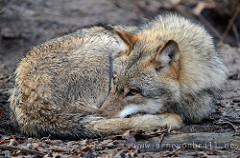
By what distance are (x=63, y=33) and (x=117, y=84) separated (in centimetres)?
449

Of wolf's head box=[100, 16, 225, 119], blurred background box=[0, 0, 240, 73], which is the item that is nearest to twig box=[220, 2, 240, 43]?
blurred background box=[0, 0, 240, 73]

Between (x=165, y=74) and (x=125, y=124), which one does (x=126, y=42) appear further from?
(x=125, y=124)

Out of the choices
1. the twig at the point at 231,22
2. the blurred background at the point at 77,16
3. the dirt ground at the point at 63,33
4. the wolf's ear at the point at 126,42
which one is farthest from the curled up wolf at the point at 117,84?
the twig at the point at 231,22

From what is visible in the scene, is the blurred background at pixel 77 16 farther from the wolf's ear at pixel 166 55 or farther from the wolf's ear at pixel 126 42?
the wolf's ear at pixel 166 55

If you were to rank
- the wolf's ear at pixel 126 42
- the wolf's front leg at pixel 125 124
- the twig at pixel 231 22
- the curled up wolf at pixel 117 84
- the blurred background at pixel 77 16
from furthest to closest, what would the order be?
the twig at pixel 231 22 → the blurred background at pixel 77 16 → the wolf's ear at pixel 126 42 → the curled up wolf at pixel 117 84 → the wolf's front leg at pixel 125 124

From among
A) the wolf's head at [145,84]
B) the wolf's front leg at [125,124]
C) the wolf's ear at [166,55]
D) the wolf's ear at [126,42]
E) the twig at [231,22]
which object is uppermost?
the twig at [231,22]

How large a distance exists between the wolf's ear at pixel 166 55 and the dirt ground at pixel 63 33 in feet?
3.53

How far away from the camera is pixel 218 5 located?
12977 millimetres

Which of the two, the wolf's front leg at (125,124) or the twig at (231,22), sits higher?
the twig at (231,22)

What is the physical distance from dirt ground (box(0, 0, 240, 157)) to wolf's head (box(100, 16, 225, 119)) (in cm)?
52

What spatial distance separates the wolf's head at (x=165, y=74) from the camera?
5.08 meters

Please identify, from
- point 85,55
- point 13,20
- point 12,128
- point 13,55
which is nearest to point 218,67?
point 85,55

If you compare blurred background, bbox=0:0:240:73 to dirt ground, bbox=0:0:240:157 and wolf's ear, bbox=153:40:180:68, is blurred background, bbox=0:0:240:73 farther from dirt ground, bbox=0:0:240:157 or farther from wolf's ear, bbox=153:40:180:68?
wolf's ear, bbox=153:40:180:68

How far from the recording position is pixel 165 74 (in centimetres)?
515
